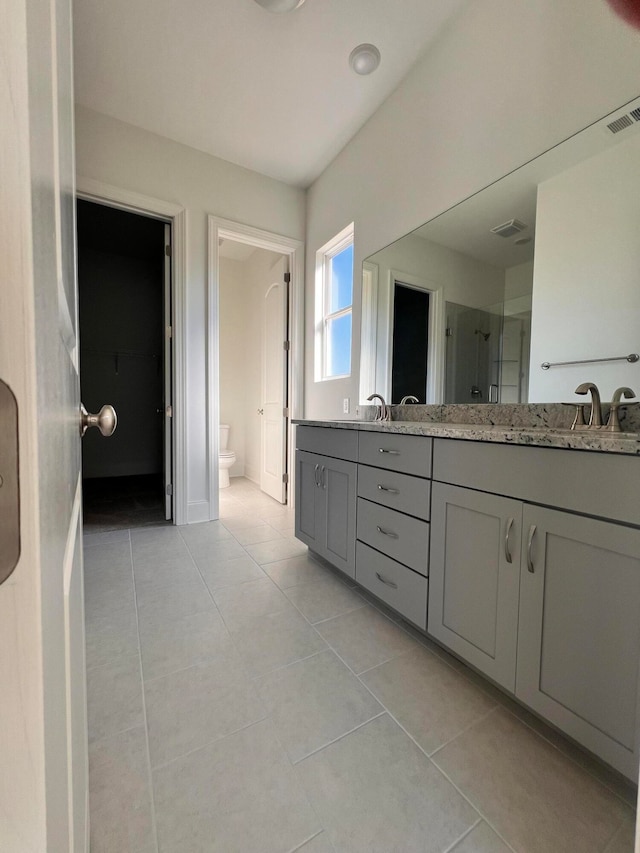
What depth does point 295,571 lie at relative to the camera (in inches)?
78.3

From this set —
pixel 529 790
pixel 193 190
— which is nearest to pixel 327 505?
pixel 529 790

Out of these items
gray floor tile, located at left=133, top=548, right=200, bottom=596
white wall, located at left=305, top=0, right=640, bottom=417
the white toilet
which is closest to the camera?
white wall, located at left=305, top=0, right=640, bottom=417

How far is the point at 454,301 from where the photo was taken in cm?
187

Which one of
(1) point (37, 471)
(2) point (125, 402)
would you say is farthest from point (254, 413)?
(1) point (37, 471)

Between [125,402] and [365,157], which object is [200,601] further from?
[125,402]

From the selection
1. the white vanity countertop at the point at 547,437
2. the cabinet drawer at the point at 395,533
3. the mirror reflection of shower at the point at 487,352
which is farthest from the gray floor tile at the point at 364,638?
the mirror reflection of shower at the point at 487,352

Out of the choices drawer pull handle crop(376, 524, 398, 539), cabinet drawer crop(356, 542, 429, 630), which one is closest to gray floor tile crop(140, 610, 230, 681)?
cabinet drawer crop(356, 542, 429, 630)

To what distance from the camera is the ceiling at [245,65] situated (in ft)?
5.76

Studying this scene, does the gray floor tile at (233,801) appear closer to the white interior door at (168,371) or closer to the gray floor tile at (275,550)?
the gray floor tile at (275,550)

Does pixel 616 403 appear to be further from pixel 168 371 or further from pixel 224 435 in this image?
pixel 224 435

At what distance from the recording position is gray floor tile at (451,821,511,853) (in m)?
0.76

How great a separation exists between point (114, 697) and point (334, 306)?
107 inches

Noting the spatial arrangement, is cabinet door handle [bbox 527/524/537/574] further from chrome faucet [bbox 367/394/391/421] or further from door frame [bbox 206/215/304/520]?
door frame [bbox 206/215/304/520]

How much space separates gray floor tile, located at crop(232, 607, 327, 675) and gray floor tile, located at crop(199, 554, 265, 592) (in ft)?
1.26
